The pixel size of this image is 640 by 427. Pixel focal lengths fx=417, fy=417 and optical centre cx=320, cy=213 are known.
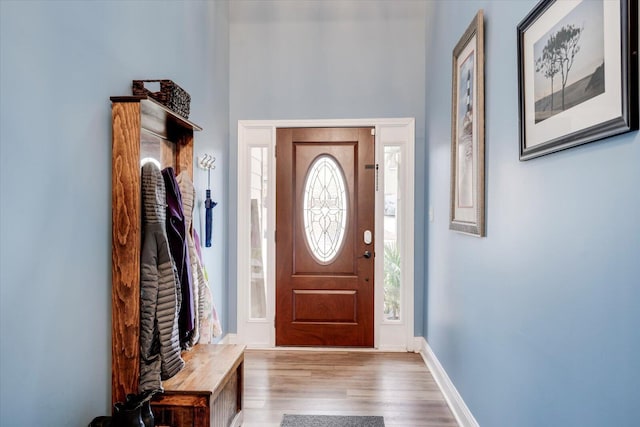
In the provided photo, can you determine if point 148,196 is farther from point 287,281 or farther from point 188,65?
point 287,281

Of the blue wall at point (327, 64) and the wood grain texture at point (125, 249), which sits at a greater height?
the blue wall at point (327, 64)

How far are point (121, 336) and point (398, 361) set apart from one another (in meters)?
2.43

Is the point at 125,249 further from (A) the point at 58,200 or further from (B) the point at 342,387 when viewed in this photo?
(B) the point at 342,387

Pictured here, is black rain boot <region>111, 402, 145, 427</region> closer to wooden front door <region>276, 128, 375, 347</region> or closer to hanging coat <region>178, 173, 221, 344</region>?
hanging coat <region>178, 173, 221, 344</region>

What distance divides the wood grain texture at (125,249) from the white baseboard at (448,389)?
5.73ft

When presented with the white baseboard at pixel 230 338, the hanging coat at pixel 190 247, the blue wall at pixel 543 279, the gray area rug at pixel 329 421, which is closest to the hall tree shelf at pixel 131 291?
the hanging coat at pixel 190 247

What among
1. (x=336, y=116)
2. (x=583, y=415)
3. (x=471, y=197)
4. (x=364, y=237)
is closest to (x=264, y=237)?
(x=364, y=237)

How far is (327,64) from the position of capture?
379 cm

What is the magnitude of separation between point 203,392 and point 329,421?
1.04m

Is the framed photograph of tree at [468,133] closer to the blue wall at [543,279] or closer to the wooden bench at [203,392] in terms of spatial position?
the blue wall at [543,279]

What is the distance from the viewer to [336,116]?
3.80 metres

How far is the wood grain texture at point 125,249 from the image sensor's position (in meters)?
1.73

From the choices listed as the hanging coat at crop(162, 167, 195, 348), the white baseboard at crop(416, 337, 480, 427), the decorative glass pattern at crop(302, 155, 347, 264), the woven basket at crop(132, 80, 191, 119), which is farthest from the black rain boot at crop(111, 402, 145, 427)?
the decorative glass pattern at crop(302, 155, 347, 264)

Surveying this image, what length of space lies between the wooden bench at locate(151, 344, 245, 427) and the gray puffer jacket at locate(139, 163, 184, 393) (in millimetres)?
Result: 83
